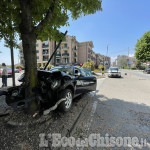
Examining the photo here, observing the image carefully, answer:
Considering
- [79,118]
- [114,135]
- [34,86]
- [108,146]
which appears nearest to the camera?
[108,146]

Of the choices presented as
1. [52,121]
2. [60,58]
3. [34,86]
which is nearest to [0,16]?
[34,86]

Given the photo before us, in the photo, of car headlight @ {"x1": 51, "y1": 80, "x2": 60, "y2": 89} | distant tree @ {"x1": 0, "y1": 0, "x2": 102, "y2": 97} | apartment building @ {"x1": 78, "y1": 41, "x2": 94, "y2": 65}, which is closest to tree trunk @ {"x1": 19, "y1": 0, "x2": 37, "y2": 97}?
distant tree @ {"x1": 0, "y1": 0, "x2": 102, "y2": 97}

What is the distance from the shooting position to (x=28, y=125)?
1.98 m

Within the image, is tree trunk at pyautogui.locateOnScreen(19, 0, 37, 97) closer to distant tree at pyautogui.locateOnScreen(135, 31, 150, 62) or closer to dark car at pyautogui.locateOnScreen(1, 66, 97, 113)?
dark car at pyautogui.locateOnScreen(1, 66, 97, 113)

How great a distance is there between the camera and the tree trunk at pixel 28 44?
6.59 ft

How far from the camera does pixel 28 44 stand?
2.06 metres

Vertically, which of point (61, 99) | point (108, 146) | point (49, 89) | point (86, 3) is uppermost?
point (86, 3)

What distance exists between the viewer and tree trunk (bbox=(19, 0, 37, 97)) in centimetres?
201

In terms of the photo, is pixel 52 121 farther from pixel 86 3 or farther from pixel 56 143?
pixel 86 3

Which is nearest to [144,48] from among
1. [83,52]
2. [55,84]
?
[83,52]

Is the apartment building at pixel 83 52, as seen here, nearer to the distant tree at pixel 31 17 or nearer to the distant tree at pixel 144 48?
the distant tree at pixel 144 48

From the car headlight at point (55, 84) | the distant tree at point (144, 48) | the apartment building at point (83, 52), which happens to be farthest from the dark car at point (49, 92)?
the apartment building at point (83, 52)

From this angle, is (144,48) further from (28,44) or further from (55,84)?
(28,44)

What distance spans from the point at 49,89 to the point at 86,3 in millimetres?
2924
